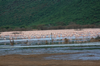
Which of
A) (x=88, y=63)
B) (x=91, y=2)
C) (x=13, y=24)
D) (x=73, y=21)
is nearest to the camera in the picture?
(x=88, y=63)

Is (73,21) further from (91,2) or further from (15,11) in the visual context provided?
(15,11)

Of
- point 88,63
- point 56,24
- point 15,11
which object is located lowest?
point 88,63

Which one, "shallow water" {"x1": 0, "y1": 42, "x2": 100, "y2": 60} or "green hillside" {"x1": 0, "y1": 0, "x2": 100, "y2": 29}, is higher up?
"green hillside" {"x1": 0, "y1": 0, "x2": 100, "y2": 29}

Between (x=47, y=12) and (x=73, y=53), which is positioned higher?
(x=47, y=12)

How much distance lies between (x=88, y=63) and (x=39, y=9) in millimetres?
71786

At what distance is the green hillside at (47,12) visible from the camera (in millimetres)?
68775

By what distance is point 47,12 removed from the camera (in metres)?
79.4

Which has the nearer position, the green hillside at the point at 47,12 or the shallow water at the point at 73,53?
the shallow water at the point at 73,53

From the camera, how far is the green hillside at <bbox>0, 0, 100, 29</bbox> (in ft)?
226

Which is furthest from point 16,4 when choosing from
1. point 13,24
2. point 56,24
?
point 56,24

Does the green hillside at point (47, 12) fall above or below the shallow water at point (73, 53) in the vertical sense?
above

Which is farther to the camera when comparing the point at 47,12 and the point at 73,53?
the point at 47,12

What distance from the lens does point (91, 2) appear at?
7300 centimetres

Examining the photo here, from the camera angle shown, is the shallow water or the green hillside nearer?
the shallow water
